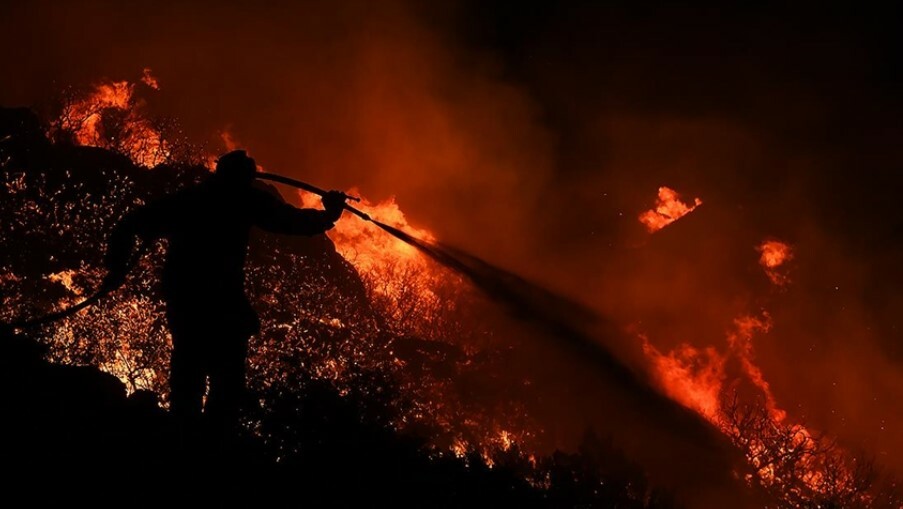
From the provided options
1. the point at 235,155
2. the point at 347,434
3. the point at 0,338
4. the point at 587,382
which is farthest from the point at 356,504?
the point at 587,382

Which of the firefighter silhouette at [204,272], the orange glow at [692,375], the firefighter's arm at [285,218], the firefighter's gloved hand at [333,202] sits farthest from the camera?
the orange glow at [692,375]

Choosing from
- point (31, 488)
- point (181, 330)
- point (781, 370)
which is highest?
point (781, 370)

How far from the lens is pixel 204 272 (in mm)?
6020

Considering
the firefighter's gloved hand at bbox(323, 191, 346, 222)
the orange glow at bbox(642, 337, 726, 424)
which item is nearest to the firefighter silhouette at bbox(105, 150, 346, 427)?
the firefighter's gloved hand at bbox(323, 191, 346, 222)

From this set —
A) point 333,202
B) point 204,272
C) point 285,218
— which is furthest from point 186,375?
point 333,202

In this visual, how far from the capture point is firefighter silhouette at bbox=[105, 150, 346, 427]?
600cm

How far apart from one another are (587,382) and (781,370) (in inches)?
1194

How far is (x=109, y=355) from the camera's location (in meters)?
28.7

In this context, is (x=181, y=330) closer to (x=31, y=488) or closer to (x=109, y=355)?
(x=31, y=488)

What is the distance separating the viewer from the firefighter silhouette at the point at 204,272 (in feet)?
19.7

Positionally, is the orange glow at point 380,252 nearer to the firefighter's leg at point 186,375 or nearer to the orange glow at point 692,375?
the orange glow at point 692,375

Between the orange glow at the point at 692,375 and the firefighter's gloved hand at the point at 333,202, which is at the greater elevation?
the orange glow at the point at 692,375

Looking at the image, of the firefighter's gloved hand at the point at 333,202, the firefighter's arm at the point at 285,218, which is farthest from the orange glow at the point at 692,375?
the firefighter's arm at the point at 285,218

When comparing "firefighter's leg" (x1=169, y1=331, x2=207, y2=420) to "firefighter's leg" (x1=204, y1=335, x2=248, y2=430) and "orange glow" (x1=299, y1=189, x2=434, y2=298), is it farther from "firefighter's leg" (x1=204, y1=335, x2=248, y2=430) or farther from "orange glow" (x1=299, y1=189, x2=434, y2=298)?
"orange glow" (x1=299, y1=189, x2=434, y2=298)
